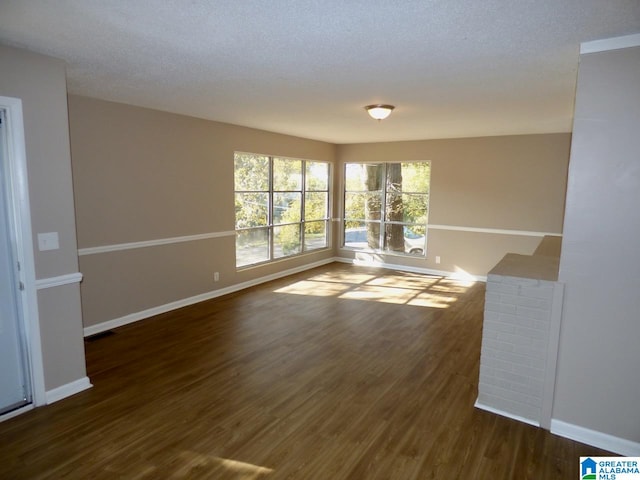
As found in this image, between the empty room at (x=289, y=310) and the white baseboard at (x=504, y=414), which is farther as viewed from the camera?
the white baseboard at (x=504, y=414)

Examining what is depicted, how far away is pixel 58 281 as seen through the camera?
2895 mm

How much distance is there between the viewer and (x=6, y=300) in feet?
8.95

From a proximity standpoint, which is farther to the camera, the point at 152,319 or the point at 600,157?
the point at 152,319

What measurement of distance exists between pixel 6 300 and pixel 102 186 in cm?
180

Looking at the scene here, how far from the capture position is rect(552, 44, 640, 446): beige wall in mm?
2266

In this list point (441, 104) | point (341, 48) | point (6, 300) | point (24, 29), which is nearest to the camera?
point (24, 29)

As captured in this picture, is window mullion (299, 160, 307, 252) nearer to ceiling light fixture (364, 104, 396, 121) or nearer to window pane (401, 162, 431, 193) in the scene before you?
window pane (401, 162, 431, 193)

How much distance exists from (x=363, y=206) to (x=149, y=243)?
15.3 feet

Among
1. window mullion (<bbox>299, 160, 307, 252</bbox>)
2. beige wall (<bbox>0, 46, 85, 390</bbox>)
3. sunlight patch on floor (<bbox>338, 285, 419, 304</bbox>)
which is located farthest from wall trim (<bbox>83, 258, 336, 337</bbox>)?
sunlight patch on floor (<bbox>338, 285, 419, 304</bbox>)

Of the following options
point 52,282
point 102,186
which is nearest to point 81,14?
point 52,282

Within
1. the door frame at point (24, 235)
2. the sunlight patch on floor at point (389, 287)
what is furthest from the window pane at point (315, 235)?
the door frame at point (24, 235)

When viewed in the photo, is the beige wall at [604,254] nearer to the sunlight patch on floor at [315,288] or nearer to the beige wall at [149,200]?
the sunlight patch on floor at [315,288]

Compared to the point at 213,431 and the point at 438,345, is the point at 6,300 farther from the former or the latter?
the point at 438,345

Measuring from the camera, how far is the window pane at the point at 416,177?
7.27 meters
